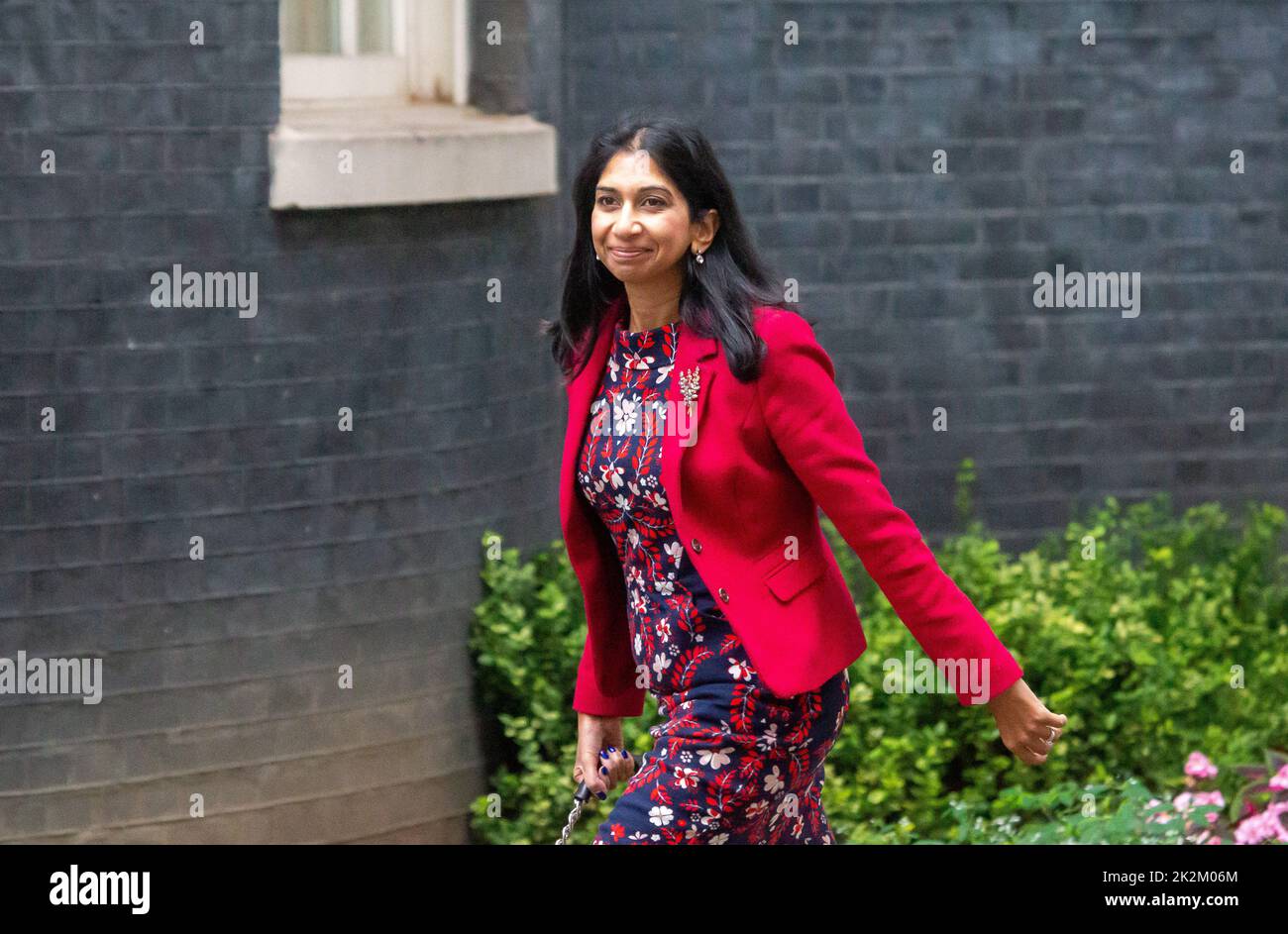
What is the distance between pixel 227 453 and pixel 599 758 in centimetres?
238

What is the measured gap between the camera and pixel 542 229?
7.05 m

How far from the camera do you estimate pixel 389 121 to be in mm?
6566

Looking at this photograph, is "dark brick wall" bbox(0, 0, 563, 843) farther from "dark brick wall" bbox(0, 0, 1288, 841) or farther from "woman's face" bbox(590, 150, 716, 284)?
"woman's face" bbox(590, 150, 716, 284)

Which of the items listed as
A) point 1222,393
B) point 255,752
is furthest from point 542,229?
point 1222,393

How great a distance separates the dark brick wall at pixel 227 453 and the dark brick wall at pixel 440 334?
0.01 meters

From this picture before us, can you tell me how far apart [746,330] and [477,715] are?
345 centimetres

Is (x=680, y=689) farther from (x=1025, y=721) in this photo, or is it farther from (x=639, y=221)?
(x=639, y=221)

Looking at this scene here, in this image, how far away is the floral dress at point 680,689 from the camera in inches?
147

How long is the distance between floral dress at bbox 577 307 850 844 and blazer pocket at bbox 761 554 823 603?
0.12 meters

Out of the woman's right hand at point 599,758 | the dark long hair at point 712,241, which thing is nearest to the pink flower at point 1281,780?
the woman's right hand at point 599,758

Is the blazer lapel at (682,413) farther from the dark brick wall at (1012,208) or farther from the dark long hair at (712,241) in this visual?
the dark brick wall at (1012,208)

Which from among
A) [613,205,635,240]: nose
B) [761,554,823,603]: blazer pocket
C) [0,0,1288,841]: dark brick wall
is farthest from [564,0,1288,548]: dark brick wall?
[761,554,823,603]: blazer pocket

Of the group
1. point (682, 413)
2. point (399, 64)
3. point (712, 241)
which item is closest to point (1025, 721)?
point (682, 413)

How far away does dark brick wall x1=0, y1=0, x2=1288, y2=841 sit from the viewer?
589 cm
